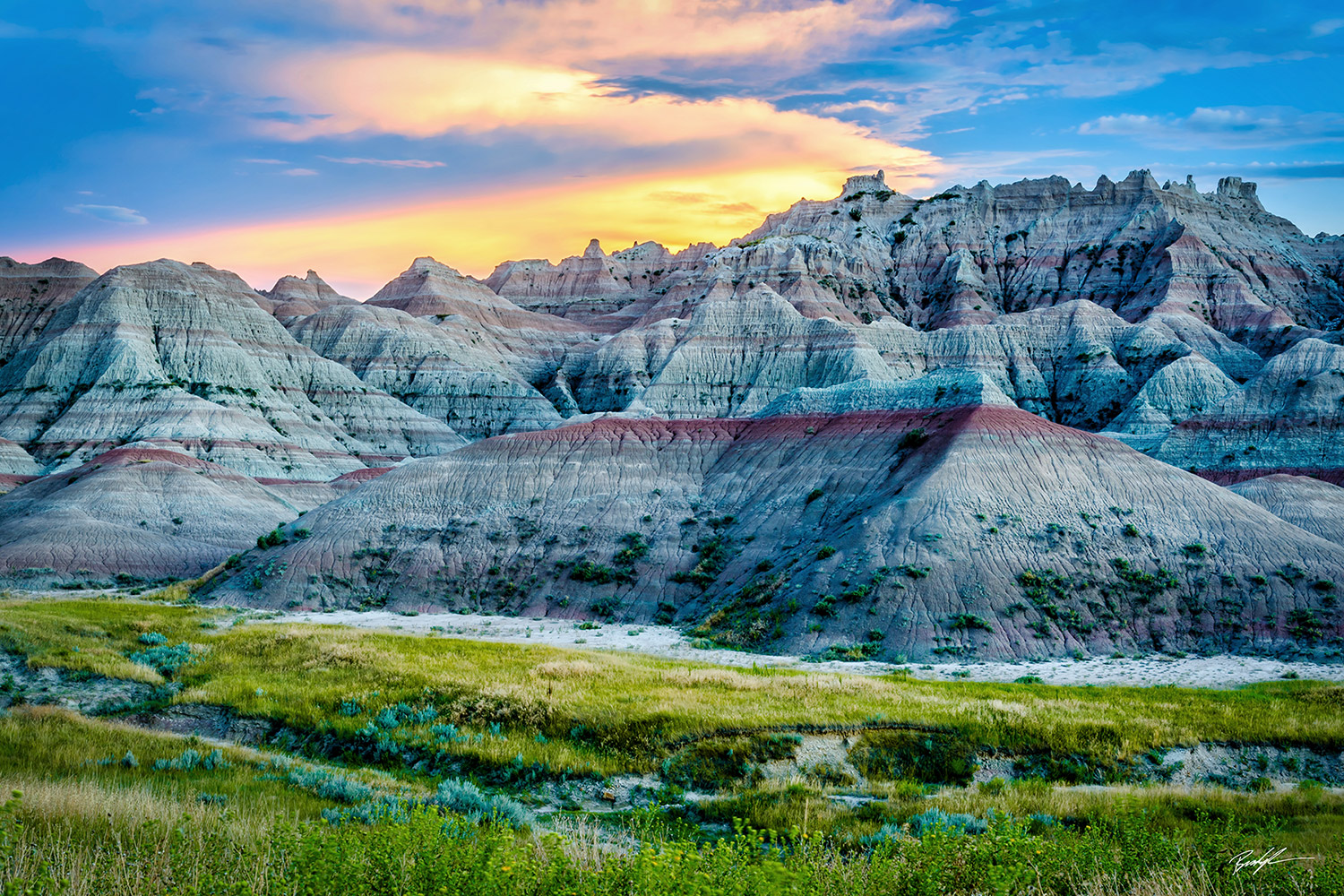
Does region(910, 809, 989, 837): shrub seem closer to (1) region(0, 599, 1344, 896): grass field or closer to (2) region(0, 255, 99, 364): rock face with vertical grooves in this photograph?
(1) region(0, 599, 1344, 896): grass field

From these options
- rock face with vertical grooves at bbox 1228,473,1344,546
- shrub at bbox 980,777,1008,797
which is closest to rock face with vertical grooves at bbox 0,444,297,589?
shrub at bbox 980,777,1008,797

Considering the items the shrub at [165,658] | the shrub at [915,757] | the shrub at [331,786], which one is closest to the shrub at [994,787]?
the shrub at [915,757]

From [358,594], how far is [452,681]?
1342 inches

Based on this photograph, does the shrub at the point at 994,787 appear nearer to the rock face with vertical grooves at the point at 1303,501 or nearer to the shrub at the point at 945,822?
the shrub at the point at 945,822

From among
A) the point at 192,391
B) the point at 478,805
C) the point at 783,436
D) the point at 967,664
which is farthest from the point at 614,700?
the point at 192,391

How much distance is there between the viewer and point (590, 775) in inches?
691

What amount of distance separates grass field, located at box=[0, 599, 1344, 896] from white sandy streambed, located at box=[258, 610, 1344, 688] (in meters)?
4.47

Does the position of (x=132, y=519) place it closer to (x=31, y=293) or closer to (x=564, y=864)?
(x=564, y=864)

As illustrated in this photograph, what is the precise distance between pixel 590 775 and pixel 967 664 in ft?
76.1

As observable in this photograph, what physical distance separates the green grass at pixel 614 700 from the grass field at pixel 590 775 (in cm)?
10

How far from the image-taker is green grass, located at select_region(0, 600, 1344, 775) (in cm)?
1969

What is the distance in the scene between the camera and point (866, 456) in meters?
56.7

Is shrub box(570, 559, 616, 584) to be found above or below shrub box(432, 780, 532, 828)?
below

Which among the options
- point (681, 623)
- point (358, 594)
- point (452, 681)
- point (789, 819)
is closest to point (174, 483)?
point (358, 594)
